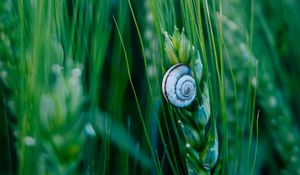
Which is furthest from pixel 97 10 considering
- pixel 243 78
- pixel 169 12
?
pixel 243 78

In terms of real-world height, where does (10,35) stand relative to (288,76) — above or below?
above

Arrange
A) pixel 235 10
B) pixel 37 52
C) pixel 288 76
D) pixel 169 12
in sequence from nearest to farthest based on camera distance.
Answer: pixel 37 52 < pixel 169 12 < pixel 235 10 < pixel 288 76

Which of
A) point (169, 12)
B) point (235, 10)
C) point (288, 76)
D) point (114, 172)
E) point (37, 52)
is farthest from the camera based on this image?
point (288, 76)

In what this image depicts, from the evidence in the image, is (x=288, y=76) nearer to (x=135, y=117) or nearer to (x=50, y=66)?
(x=135, y=117)

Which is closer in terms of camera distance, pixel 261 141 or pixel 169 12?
pixel 169 12

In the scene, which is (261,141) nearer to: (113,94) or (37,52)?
(113,94)

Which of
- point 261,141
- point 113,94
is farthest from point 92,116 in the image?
point 261,141
